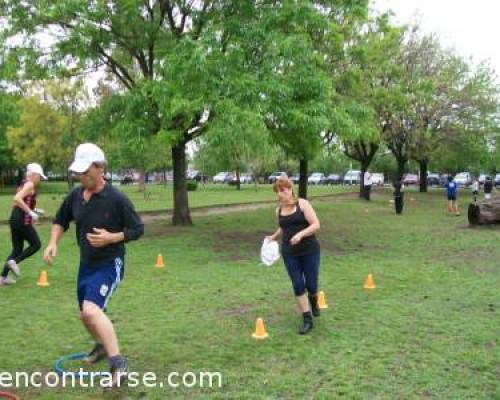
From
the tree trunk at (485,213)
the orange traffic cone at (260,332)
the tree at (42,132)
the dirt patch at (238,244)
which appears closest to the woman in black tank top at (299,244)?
the orange traffic cone at (260,332)

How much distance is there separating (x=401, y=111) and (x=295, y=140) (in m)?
16.2

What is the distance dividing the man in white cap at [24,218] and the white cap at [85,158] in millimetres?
4239

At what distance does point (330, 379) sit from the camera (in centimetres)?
498

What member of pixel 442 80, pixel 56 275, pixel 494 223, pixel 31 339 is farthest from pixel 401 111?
pixel 31 339

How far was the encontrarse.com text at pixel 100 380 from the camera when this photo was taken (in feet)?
15.9

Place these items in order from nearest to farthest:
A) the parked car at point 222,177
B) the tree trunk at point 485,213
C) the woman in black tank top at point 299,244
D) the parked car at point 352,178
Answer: the woman in black tank top at point 299,244 < the tree trunk at point 485,213 < the parked car at point 352,178 < the parked car at point 222,177

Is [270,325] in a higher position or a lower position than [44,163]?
lower

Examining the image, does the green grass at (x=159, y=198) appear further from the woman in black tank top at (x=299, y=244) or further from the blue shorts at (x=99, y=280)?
the blue shorts at (x=99, y=280)

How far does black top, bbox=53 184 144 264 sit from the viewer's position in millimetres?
4836

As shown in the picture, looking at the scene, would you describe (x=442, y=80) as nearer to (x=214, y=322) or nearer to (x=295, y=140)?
(x=295, y=140)

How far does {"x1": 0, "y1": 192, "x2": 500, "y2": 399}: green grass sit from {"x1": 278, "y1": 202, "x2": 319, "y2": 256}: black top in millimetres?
862

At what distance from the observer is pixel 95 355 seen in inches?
212

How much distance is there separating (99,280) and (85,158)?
983 millimetres

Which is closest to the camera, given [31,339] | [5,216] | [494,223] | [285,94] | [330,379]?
[330,379]
